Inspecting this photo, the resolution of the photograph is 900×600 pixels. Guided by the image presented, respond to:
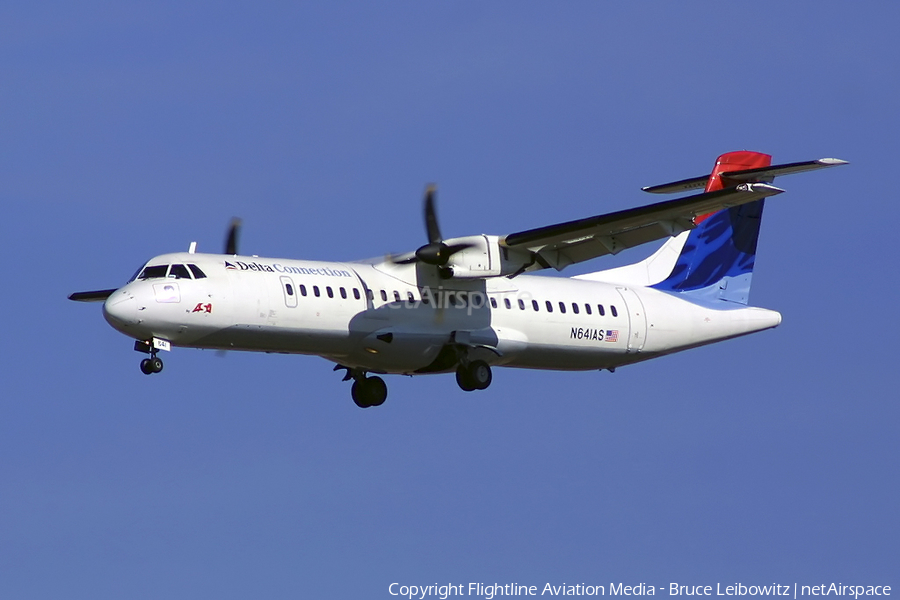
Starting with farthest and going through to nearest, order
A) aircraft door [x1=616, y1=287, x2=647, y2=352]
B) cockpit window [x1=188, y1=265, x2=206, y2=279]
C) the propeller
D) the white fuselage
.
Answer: aircraft door [x1=616, y1=287, x2=647, y2=352] < the propeller < cockpit window [x1=188, y1=265, x2=206, y2=279] < the white fuselage

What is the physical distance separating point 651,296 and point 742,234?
9.19ft

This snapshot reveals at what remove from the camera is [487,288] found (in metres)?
25.2

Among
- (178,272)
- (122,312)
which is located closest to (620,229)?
(178,272)

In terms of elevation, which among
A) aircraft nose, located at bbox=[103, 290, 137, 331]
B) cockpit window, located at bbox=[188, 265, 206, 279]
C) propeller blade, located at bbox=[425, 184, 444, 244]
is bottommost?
aircraft nose, located at bbox=[103, 290, 137, 331]

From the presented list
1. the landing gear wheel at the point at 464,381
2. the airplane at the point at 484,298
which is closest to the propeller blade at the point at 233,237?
the airplane at the point at 484,298

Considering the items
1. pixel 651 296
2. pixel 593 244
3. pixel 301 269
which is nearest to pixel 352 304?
pixel 301 269

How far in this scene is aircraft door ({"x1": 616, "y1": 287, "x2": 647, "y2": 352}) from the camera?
87.1 ft

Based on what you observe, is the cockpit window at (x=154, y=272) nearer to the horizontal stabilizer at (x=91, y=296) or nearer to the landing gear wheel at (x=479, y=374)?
the horizontal stabilizer at (x=91, y=296)

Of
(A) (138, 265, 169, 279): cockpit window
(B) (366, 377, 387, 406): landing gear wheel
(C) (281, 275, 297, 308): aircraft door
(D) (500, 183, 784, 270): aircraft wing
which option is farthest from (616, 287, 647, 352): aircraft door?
(A) (138, 265, 169, 279): cockpit window

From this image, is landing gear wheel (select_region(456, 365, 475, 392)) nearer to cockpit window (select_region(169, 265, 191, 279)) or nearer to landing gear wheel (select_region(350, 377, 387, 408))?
landing gear wheel (select_region(350, 377, 387, 408))

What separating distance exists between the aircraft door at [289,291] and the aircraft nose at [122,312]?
241 cm

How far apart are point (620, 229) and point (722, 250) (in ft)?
17.1

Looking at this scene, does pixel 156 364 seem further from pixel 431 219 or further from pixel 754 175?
pixel 754 175

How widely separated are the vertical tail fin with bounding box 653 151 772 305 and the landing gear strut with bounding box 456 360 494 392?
4885 millimetres
